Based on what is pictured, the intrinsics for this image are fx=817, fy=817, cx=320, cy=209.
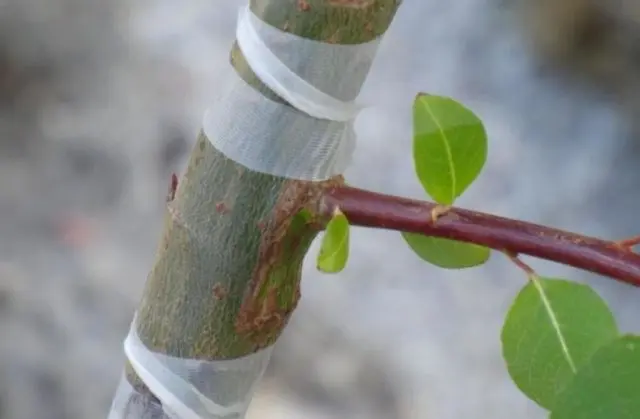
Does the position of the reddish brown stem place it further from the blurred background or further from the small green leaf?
the blurred background

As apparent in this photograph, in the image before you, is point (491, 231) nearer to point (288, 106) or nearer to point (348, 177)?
point (288, 106)

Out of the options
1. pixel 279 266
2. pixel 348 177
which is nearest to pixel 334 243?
pixel 279 266

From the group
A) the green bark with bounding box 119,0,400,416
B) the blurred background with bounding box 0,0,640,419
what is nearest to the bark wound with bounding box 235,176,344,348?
the green bark with bounding box 119,0,400,416

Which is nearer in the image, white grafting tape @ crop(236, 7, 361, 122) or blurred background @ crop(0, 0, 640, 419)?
white grafting tape @ crop(236, 7, 361, 122)

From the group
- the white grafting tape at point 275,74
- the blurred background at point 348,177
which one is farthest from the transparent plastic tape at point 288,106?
the blurred background at point 348,177

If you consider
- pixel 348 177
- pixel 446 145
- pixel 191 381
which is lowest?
pixel 348 177
